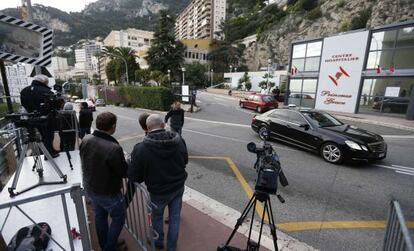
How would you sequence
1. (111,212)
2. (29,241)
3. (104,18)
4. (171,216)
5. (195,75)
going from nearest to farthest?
(29,241)
(111,212)
(171,216)
(195,75)
(104,18)

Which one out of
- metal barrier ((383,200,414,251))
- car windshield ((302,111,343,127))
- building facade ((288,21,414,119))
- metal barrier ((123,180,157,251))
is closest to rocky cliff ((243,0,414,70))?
building facade ((288,21,414,119))

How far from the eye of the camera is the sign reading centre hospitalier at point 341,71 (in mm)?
17391

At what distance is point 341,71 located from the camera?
722 inches

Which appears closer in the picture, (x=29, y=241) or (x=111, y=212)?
(x=29, y=241)

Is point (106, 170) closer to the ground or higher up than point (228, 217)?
higher up

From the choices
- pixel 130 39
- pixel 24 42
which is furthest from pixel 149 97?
pixel 130 39

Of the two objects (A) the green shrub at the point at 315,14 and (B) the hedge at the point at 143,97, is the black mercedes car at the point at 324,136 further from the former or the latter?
(A) the green shrub at the point at 315,14

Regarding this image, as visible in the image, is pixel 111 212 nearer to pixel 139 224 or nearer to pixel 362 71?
pixel 139 224

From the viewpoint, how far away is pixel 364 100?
17.4 metres

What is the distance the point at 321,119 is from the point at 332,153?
1.44 meters

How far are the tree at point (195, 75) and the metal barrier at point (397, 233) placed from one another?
58.2 m

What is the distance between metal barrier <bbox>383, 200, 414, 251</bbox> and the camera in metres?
1.67

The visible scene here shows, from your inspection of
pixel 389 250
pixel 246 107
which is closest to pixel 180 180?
pixel 389 250

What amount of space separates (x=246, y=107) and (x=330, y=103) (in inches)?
281
